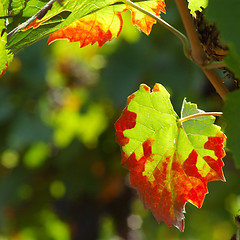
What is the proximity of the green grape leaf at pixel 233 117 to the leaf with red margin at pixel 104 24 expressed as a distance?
0.24 m

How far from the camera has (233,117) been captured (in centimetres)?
48

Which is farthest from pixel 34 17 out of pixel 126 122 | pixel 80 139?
pixel 80 139

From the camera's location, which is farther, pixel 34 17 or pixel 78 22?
pixel 78 22

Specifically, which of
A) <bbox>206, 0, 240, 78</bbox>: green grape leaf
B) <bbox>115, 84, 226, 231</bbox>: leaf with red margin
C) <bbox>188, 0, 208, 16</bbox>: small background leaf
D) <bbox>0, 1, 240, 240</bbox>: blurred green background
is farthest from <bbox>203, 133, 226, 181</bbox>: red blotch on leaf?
<bbox>0, 1, 240, 240</bbox>: blurred green background

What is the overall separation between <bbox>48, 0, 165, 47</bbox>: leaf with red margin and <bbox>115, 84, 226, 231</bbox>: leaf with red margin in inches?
3.4

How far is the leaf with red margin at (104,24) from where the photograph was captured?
2.23 feet

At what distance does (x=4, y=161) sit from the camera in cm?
296

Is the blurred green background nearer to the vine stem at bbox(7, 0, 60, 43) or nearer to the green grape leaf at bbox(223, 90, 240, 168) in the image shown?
the vine stem at bbox(7, 0, 60, 43)

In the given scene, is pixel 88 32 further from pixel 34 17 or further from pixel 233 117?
pixel 233 117

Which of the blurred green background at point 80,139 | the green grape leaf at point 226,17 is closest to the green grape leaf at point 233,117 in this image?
the green grape leaf at point 226,17

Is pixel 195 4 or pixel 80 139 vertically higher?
pixel 195 4

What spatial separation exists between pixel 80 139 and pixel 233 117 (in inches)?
95.6

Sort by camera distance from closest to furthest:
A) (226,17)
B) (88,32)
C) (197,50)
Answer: (226,17) → (197,50) → (88,32)

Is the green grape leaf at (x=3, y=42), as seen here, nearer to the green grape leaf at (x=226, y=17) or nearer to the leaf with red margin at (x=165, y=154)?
the leaf with red margin at (x=165, y=154)
